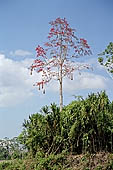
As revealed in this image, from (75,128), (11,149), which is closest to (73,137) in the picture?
(75,128)

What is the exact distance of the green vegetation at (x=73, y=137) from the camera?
5.38 metres

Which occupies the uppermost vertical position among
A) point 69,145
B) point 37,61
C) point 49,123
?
point 37,61

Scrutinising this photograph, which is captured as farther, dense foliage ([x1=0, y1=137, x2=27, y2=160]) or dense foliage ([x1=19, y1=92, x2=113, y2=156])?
dense foliage ([x1=0, y1=137, x2=27, y2=160])

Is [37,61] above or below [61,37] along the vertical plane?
below

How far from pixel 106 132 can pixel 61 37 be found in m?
4.81

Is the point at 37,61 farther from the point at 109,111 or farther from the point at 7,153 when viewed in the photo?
the point at 109,111

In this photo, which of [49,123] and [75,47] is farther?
[75,47]

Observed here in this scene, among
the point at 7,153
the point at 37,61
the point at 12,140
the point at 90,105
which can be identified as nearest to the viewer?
the point at 90,105

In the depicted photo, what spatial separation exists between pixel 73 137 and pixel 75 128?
165 mm

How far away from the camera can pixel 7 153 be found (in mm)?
8539

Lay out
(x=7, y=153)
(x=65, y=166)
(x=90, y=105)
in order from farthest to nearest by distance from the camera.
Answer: (x=7, y=153) → (x=90, y=105) → (x=65, y=166)

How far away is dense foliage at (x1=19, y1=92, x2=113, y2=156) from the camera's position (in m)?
5.56

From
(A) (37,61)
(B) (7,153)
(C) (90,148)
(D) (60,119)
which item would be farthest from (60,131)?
(A) (37,61)

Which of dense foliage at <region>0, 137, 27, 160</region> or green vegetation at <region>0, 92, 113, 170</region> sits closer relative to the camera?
green vegetation at <region>0, 92, 113, 170</region>
